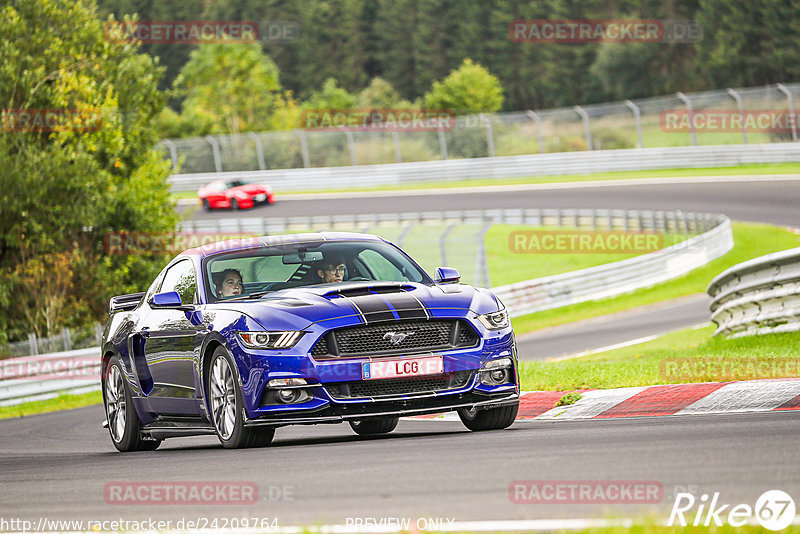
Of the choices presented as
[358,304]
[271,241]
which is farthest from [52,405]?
[358,304]

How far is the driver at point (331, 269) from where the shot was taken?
9656 mm

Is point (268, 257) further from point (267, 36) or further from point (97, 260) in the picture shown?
point (267, 36)

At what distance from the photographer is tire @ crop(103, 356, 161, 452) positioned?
10.5m

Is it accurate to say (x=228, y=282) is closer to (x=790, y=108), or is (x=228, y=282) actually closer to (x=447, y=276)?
(x=447, y=276)

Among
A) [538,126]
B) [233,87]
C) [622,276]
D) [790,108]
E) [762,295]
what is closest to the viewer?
[762,295]

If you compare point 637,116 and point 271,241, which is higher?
point 271,241

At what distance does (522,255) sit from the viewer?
3934cm

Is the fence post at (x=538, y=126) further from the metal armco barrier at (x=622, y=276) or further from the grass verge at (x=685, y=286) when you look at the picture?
the grass verge at (x=685, y=286)

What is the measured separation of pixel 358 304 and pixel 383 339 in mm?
310

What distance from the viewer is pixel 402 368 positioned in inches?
334

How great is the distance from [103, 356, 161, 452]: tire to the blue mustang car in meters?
0.22

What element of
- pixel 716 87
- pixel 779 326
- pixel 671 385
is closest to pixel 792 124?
pixel 779 326

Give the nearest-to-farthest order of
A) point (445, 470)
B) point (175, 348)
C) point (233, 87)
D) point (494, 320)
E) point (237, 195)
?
point (445, 470), point (494, 320), point (175, 348), point (237, 195), point (233, 87)

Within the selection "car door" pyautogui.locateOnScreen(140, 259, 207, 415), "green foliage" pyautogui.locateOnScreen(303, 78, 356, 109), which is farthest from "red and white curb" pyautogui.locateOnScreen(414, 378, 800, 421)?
"green foliage" pyautogui.locateOnScreen(303, 78, 356, 109)
